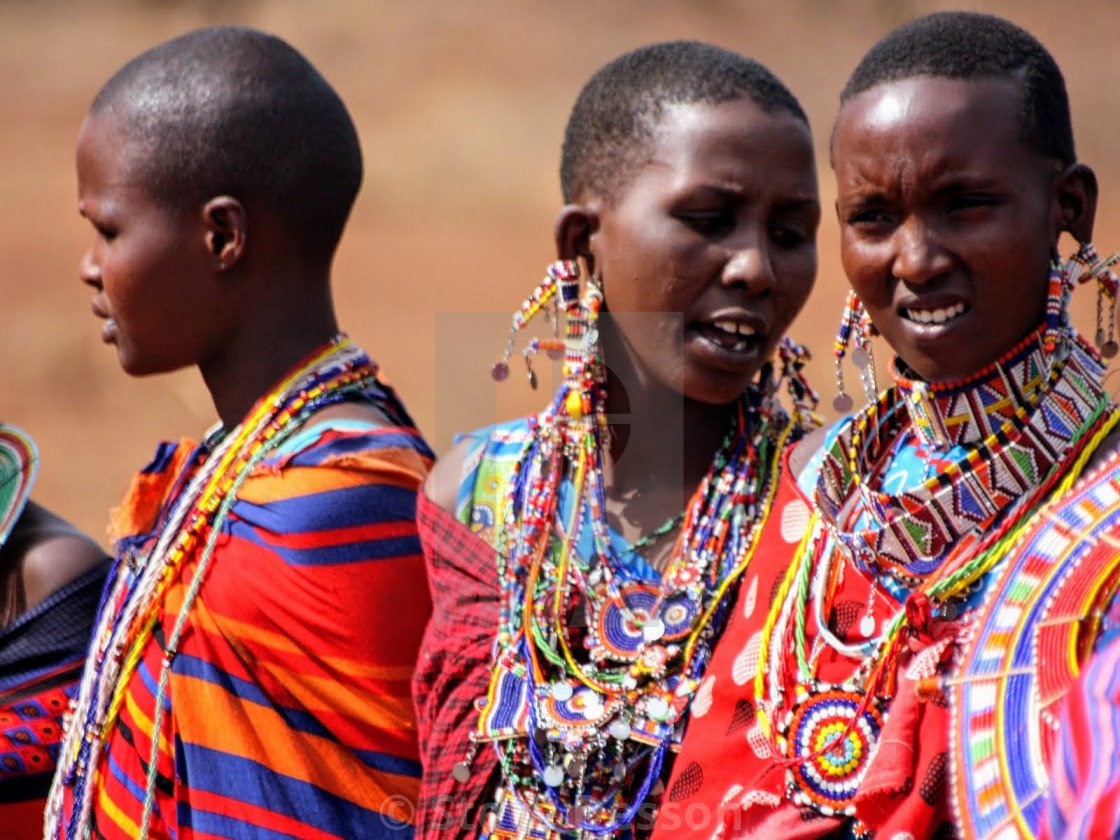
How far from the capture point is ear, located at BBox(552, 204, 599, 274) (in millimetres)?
3354

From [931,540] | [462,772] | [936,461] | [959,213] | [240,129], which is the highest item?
[240,129]

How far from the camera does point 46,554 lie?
3.64 m

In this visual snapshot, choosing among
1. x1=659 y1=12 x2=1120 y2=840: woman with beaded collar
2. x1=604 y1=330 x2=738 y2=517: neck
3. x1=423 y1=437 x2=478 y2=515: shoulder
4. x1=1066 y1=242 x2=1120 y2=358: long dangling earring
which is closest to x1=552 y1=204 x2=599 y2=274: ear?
x1=604 y1=330 x2=738 y2=517: neck

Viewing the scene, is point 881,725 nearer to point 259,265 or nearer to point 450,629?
point 450,629

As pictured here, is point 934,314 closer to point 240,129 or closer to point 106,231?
point 240,129

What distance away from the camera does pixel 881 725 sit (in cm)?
241

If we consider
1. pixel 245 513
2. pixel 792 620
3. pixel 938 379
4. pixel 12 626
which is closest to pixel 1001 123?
pixel 938 379

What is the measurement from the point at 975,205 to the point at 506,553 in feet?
4.12

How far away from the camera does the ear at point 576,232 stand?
335 centimetres

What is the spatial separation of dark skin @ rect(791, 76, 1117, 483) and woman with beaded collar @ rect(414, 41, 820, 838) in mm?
599

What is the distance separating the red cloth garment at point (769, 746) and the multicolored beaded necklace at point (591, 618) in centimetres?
22

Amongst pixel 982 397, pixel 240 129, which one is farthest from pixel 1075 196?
pixel 240 129

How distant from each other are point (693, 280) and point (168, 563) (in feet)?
4.27

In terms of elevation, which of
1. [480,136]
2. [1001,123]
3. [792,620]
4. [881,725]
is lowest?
[881,725]
